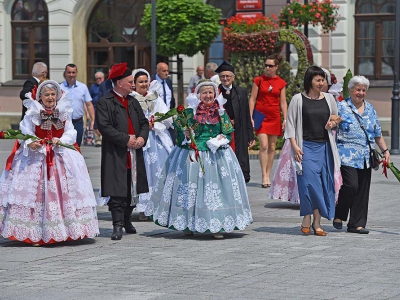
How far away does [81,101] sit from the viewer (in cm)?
1584

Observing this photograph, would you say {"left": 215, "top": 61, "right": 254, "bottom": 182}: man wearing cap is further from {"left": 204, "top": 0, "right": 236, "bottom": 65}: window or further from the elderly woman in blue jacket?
{"left": 204, "top": 0, "right": 236, "bottom": 65}: window

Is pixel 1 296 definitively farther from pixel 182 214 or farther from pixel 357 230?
pixel 357 230

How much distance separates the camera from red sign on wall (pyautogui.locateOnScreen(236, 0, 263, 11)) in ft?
92.8

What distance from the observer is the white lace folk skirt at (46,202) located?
10062 millimetres

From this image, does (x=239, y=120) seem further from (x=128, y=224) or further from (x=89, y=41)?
(x=89, y=41)

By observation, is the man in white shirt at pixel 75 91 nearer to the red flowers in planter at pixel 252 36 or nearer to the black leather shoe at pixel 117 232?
the black leather shoe at pixel 117 232

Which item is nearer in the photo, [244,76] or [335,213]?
[335,213]

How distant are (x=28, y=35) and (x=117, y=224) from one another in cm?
2103

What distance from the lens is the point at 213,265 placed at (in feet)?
29.1

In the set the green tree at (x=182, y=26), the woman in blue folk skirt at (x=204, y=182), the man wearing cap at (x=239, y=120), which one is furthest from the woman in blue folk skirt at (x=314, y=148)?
the green tree at (x=182, y=26)

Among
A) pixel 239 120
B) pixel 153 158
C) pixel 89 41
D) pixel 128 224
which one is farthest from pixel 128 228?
pixel 89 41

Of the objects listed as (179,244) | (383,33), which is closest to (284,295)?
(179,244)

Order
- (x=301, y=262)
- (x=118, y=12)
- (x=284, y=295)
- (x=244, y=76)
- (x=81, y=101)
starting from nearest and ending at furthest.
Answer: (x=284, y=295)
(x=301, y=262)
(x=81, y=101)
(x=244, y=76)
(x=118, y=12)

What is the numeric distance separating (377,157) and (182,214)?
1.94 m
